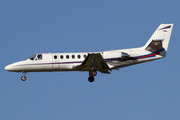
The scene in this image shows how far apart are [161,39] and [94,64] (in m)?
7.05

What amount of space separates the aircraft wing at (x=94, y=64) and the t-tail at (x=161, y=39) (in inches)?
179

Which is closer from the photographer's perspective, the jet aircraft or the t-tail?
the jet aircraft

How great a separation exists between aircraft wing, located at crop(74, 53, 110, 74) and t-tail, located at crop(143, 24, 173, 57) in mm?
4543

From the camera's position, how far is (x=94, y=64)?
21406 mm

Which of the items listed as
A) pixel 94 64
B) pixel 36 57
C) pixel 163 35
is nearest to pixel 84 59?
pixel 94 64

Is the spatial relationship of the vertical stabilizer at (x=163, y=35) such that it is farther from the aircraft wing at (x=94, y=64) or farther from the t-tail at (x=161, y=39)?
the aircraft wing at (x=94, y=64)

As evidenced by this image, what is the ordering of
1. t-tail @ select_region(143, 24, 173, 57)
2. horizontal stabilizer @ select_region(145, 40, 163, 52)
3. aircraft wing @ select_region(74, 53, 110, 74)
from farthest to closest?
t-tail @ select_region(143, 24, 173, 57) < horizontal stabilizer @ select_region(145, 40, 163, 52) < aircraft wing @ select_region(74, 53, 110, 74)

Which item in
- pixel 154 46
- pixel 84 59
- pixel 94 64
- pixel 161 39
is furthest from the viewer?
pixel 161 39

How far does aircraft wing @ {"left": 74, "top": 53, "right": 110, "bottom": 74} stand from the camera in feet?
65.8

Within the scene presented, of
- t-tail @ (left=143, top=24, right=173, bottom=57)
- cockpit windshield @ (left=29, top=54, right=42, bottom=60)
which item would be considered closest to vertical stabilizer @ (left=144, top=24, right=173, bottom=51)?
t-tail @ (left=143, top=24, right=173, bottom=57)

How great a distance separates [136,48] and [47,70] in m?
8.47

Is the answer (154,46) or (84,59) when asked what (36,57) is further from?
(154,46)

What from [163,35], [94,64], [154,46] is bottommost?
[94,64]

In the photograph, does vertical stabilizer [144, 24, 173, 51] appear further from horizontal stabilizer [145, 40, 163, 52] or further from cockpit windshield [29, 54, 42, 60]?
cockpit windshield [29, 54, 42, 60]
